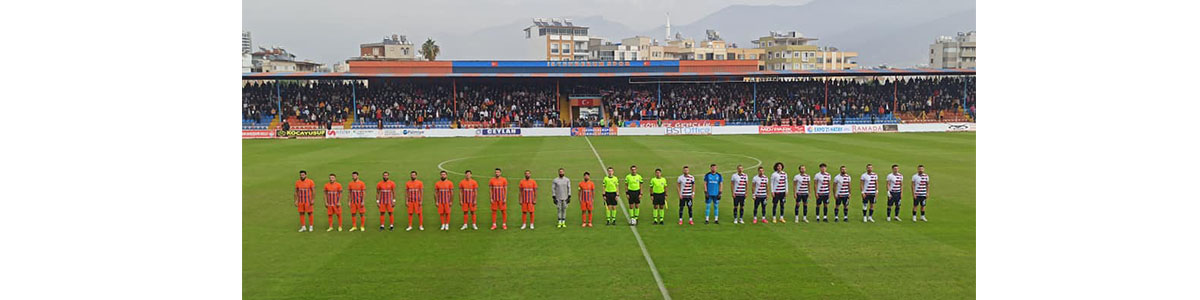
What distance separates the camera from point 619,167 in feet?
87.2

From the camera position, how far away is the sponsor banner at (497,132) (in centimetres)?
4569

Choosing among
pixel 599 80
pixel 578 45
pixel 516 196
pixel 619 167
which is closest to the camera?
pixel 516 196

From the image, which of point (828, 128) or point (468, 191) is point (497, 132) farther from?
point (468, 191)

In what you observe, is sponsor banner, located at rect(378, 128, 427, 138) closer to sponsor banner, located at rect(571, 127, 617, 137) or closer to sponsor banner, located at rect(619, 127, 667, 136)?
sponsor banner, located at rect(571, 127, 617, 137)

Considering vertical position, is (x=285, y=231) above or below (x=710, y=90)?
below

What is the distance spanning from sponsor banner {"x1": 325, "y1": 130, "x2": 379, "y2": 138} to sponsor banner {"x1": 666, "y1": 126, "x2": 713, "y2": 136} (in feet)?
55.7

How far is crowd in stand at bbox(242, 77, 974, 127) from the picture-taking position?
162 feet

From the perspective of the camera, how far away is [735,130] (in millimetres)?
46375

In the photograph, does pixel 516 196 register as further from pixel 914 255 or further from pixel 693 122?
pixel 693 122

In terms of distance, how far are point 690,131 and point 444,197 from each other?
1287 inches

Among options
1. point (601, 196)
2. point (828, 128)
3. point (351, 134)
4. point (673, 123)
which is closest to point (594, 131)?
point (673, 123)

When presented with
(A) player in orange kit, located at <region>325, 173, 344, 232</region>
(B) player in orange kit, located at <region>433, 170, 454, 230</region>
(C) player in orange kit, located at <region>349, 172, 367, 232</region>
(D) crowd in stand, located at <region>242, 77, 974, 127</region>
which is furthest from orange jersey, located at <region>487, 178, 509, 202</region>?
(D) crowd in stand, located at <region>242, 77, 974, 127</region>

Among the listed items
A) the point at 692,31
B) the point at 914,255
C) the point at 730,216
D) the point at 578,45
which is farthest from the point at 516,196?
the point at 692,31

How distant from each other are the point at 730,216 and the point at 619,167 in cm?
1070
